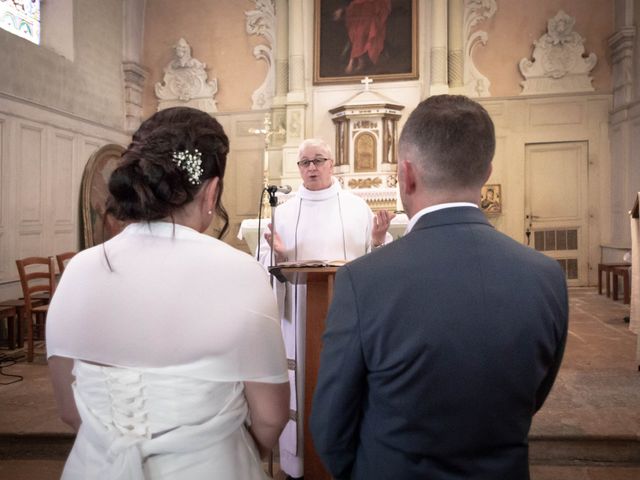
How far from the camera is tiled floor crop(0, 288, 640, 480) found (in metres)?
2.99

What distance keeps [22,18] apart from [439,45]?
626 centimetres

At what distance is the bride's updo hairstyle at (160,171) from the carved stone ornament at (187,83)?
9235mm

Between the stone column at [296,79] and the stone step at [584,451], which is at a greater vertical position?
the stone column at [296,79]

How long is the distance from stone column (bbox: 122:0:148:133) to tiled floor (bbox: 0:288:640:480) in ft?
20.1

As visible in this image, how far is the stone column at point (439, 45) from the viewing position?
29.6 ft

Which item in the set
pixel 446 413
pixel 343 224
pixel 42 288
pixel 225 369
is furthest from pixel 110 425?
pixel 42 288

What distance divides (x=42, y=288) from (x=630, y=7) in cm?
919

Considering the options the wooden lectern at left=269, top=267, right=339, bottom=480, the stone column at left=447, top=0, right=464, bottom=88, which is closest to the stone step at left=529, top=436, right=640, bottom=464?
the wooden lectern at left=269, top=267, right=339, bottom=480

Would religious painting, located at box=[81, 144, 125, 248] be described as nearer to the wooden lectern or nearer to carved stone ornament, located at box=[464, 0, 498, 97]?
carved stone ornament, located at box=[464, 0, 498, 97]

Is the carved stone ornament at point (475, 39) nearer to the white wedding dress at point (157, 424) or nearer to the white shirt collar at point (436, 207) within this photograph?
the white shirt collar at point (436, 207)

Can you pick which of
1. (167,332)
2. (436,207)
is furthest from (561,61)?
(167,332)

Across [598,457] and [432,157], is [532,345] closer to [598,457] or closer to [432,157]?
[432,157]

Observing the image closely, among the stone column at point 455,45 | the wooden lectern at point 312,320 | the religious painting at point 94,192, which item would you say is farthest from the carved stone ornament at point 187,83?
the wooden lectern at point 312,320

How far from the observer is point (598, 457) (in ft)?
9.88
